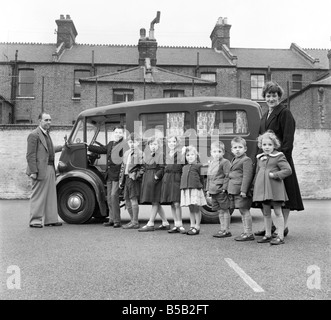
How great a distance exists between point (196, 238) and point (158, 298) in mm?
3122

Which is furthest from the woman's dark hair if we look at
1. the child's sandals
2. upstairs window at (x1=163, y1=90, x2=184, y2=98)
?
upstairs window at (x1=163, y1=90, x2=184, y2=98)

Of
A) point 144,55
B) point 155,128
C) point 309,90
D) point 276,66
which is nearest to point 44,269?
point 155,128

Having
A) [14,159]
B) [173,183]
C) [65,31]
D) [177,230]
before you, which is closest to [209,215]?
[177,230]

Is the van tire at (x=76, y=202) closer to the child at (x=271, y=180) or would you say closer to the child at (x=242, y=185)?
the child at (x=242, y=185)

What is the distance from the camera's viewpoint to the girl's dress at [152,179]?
727cm

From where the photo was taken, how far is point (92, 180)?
326 inches

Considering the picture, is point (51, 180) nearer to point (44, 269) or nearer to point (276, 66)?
point (44, 269)

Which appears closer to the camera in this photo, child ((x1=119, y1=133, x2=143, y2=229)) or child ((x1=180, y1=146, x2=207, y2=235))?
child ((x1=180, y1=146, x2=207, y2=235))

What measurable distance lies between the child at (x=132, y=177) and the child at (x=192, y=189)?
1.03m

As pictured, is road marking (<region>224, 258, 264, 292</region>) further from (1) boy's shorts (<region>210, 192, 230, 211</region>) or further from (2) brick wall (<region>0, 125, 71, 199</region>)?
(2) brick wall (<region>0, 125, 71, 199</region>)

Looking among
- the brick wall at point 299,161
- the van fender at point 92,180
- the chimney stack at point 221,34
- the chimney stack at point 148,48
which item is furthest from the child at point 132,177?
the chimney stack at point 221,34

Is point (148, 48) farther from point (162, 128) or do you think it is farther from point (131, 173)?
point (131, 173)

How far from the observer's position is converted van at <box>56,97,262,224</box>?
8.50 metres

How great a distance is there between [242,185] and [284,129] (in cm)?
104
